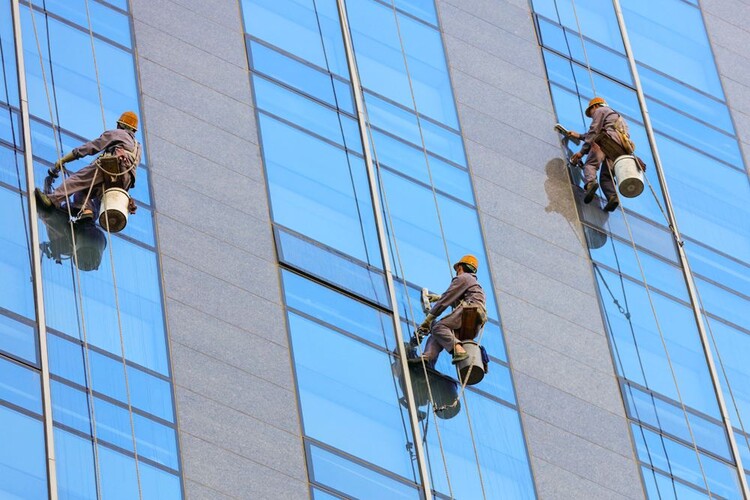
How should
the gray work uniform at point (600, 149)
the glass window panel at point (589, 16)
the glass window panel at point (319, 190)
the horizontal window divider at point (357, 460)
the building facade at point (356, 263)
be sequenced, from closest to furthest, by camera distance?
the building facade at point (356, 263)
the horizontal window divider at point (357, 460)
the glass window panel at point (319, 190)
the gray work uniform at point (600, 149)
the glass window panel at point (589, 16)

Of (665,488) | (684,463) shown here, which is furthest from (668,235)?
(665,488)

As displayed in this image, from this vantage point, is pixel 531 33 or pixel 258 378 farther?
pixel 531 33

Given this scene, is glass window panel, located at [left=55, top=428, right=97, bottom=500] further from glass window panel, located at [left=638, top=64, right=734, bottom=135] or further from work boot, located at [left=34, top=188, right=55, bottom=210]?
glass window panel, located at [left=638, top=64, right=734, bottom=135]

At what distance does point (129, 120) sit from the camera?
23.6m

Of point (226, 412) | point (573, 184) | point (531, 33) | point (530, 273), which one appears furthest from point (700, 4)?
point (226, 412)

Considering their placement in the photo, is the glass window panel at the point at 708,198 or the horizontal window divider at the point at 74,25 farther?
the glass window panel at the point at 708,198

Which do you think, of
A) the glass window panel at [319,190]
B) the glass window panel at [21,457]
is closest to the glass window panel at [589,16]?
the glass window panel at [319,190]

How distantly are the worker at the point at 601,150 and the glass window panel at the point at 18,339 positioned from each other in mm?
8829

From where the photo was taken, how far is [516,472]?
76.3 ft

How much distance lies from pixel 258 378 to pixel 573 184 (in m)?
6.74

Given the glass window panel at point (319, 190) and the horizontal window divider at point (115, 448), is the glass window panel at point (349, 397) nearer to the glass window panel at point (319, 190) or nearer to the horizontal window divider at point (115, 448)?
the glass window panel at point (319, 190)

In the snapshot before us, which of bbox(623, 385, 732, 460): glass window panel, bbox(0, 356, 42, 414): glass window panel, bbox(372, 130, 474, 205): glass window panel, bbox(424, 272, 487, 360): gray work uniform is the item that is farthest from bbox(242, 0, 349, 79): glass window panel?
bbox(0, 356, 42, 414): glass window panel

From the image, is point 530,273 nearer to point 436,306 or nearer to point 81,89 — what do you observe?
point 436,306

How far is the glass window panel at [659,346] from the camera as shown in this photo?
2542cm
